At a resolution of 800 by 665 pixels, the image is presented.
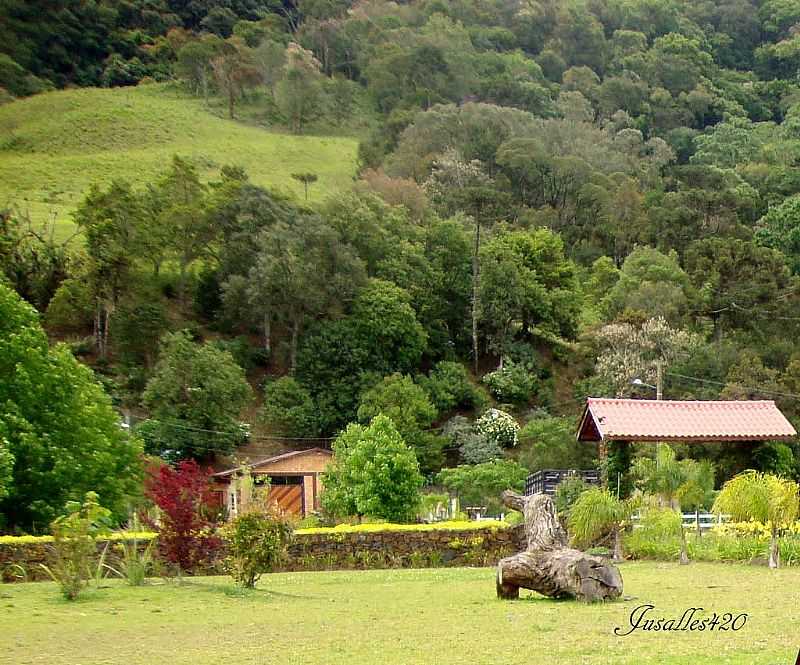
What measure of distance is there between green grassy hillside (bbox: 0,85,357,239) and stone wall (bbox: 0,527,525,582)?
149 ft

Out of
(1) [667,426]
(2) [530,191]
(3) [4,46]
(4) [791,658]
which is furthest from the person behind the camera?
(3) [4,46]

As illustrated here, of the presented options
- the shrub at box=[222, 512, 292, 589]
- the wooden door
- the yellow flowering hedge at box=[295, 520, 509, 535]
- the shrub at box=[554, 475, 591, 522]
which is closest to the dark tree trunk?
the wooden door

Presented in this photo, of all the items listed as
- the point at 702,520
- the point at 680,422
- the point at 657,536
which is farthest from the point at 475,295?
the point at 657,536

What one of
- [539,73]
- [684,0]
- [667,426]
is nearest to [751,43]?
[684,0]

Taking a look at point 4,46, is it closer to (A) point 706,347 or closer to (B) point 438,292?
(B) point 438,292

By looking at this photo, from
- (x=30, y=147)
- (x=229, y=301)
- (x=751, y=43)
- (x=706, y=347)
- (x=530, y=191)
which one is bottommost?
(x=706, y=347)

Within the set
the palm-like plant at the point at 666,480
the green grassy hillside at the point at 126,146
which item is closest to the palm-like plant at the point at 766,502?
the palm-like plant at the point at 666,480

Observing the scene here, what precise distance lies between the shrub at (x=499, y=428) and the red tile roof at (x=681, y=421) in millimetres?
16945

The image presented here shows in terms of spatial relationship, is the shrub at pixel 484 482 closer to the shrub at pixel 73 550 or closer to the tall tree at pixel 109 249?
the tall tree at pixel 109 249

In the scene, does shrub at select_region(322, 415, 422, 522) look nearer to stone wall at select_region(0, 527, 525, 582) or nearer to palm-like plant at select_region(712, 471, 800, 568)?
stone wall at select_region(0, 527, 525, 582)

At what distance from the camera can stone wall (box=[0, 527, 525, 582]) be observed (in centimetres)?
2147

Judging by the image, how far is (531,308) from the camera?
5306 centimetres

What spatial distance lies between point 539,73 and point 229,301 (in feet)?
213

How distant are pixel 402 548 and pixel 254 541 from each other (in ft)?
24.2
